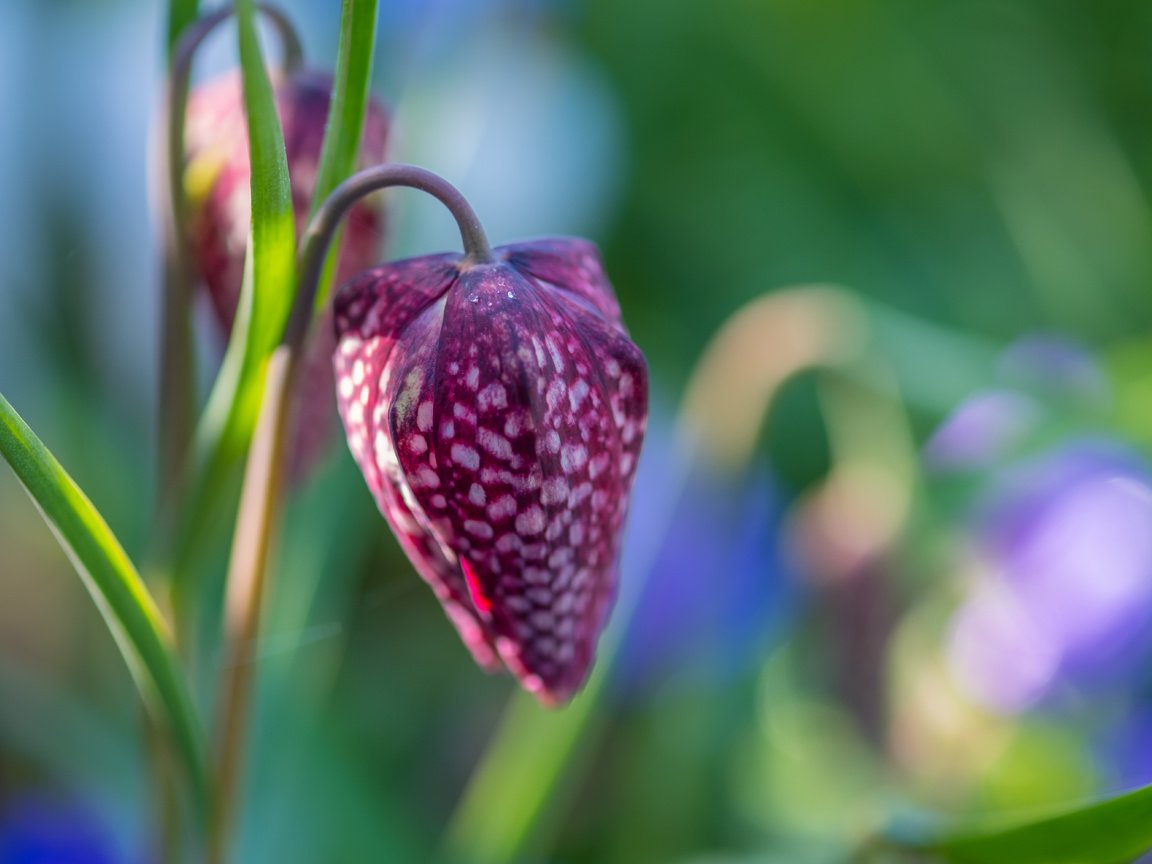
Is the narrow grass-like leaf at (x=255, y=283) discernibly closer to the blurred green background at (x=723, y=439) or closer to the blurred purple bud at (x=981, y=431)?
the blurred green background at (x=723, y=439)

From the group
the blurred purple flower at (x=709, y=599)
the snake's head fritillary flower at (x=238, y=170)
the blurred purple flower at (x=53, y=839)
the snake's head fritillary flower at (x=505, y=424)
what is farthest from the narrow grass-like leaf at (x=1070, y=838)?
the blurred purple flower at (x=53, y=839)

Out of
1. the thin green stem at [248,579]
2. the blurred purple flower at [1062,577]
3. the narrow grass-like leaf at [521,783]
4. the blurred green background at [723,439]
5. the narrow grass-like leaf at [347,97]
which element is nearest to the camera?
the narrow grass-like leaf at [347,97]

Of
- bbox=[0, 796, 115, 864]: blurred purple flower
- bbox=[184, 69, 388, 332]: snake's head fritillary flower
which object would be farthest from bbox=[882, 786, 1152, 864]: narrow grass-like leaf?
bbox=[0, 796, 115, 864]: blurred purple flower

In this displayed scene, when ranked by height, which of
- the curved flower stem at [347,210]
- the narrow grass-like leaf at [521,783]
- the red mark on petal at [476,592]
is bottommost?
the narrow grass-like leaf at [521,783]

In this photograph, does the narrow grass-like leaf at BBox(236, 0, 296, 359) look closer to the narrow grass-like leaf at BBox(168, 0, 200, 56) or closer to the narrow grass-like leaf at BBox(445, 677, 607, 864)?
the narrow grass-like leaf at BBox(168, 0, 200, 56)

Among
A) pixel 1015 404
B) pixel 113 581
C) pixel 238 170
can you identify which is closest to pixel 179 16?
pixel 238 170

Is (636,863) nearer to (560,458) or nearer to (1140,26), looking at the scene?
(560,458)
